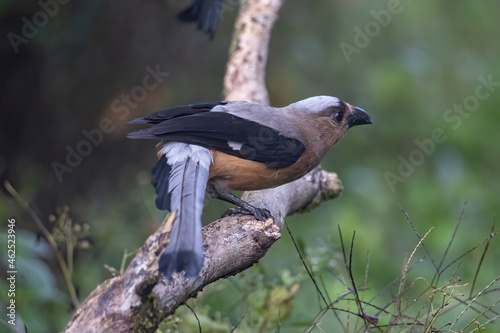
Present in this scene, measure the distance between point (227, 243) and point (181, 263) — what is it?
1.74ft

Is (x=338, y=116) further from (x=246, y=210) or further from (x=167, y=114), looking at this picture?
(x=167, y=114)

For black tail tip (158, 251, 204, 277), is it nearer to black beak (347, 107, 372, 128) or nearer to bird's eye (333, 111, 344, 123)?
bird's eye (333, 111, 344, 123)

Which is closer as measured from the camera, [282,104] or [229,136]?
[229,136]

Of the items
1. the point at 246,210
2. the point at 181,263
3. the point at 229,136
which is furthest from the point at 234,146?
the point at 181,263

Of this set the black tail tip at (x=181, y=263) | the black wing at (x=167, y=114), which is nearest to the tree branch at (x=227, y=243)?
the black tail tip at (x=181, y=263)

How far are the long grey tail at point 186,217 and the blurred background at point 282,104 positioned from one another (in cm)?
126

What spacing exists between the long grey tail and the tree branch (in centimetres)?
7

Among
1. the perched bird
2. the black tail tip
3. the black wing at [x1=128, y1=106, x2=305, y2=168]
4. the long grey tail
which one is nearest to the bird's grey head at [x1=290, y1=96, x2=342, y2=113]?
the black wing at [x1=128, y1=106, x2=305, y2=168]

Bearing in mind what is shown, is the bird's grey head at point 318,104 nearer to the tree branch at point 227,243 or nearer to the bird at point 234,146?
the bird at point 234,146

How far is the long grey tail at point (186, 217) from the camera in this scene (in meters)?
2.26

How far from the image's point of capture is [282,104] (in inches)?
258

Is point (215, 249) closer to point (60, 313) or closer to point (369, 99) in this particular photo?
point (60, 313)

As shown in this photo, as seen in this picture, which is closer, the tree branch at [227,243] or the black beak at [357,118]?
the tree branch at [227,243]

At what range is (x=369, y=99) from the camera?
269 inches
